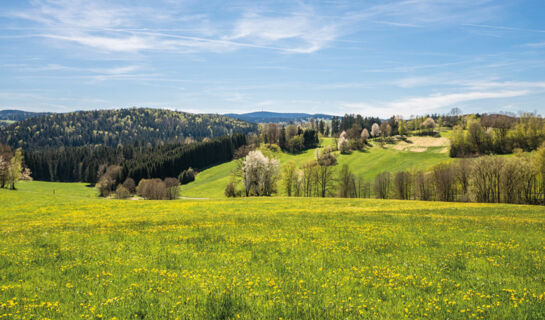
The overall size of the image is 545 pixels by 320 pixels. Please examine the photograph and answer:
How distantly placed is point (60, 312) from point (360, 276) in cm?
981

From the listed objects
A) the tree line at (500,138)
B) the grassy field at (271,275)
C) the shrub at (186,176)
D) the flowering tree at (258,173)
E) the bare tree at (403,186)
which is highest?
the tree line at (500,138)

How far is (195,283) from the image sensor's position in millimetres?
10148

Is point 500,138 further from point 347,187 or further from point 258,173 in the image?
point 258,173

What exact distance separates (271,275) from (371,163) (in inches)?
5847

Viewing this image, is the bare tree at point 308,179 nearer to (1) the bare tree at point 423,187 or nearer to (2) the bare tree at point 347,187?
(2) the bare tree at point 347,187

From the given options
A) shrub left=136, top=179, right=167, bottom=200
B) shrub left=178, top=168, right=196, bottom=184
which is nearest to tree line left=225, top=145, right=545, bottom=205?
Result: shrub left=136, top=179, right=167, bottom=200

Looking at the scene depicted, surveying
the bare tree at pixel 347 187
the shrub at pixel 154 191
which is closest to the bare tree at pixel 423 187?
the bare tree at pixel 347 187

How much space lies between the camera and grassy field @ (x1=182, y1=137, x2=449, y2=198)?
447 feet

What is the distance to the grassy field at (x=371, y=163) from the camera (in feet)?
447

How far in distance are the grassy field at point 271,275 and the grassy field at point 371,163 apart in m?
111

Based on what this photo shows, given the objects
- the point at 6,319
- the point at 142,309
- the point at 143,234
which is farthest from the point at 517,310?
the point at 143,234

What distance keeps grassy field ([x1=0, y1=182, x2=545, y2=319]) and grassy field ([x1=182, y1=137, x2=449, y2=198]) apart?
111m

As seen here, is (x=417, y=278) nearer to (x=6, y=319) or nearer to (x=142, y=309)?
(x=142, y=309)

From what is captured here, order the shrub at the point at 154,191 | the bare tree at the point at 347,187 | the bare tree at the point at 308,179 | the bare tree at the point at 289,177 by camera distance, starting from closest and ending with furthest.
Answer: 1. the bare tree at the point at 289,177
2. the bare tree at the point at 347,187
3. the bare tree at the point at 308,179
4. the shrub at the point at 154,191
